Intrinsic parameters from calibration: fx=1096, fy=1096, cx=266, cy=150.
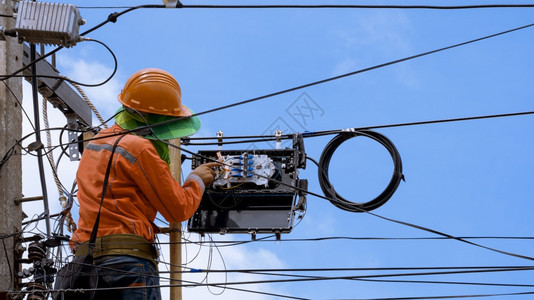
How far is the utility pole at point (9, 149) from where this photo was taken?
1038 cm

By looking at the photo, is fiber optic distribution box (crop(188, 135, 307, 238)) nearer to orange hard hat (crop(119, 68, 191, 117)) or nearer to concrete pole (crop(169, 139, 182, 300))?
concrete pole (crop(169, 139, 182, 300))

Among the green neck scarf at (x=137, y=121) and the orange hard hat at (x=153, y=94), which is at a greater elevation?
the orange hard hat at (x=153, y=94)

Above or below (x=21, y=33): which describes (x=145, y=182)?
below

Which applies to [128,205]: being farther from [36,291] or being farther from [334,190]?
[334,190]

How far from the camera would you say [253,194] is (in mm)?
10078

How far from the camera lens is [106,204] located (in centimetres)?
936

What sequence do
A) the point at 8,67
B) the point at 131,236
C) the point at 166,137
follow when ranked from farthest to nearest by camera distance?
1. the point at 8,67
2. the point at 166,137
3. the point at 131,236

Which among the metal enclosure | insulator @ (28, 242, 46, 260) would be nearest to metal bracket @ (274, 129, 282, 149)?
the metal enclosure

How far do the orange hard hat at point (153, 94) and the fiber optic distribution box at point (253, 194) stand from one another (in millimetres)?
535

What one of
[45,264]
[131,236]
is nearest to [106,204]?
[131,236]

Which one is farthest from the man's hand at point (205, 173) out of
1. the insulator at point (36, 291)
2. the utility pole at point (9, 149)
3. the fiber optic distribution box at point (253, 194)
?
the utility pole at point (9, 149)

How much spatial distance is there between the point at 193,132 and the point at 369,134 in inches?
64.3

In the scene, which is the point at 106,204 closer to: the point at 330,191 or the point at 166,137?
the point at 166,137

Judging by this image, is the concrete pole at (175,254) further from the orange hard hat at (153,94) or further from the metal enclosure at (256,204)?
the orange hard hat at (153,94)
